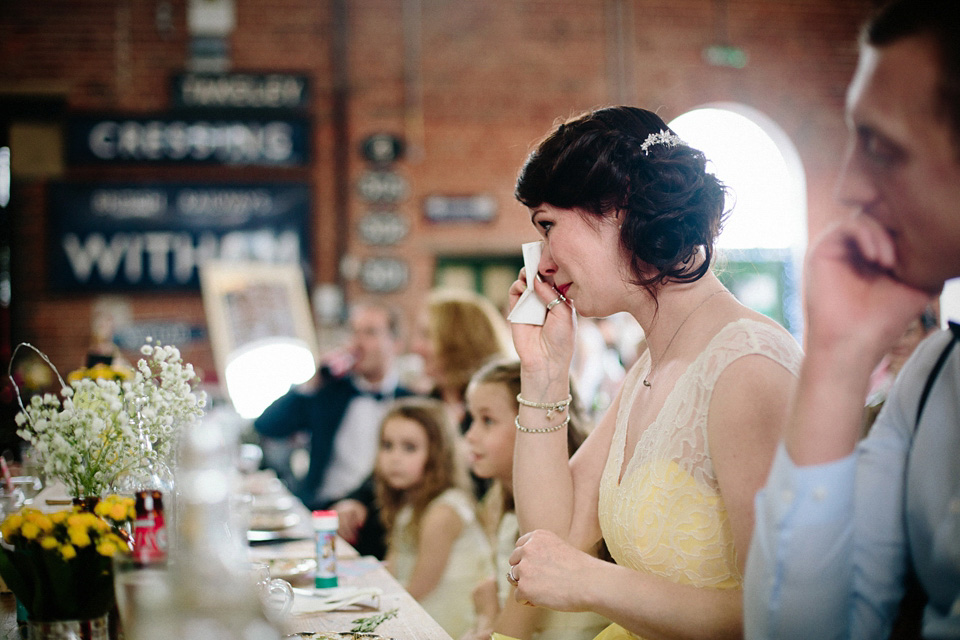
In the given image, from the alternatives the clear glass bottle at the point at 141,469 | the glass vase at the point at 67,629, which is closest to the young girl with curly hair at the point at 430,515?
the clear glass bottle at the point at 141,469

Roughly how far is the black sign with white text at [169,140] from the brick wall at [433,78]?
151 mm

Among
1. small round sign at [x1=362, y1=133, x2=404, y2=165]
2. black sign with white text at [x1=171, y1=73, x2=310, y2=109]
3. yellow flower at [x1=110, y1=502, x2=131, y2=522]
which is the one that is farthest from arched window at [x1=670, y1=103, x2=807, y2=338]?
yellow flower at [x1=110, y1=502, x2=131, y2=522]

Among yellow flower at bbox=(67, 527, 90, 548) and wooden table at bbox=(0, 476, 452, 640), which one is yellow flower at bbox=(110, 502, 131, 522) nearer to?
yellow flower at bbox=(67, 527, 90, 548)

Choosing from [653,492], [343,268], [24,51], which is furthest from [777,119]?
[653,492]

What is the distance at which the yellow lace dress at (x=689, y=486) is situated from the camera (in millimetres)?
1246

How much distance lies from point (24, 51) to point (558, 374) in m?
6.32

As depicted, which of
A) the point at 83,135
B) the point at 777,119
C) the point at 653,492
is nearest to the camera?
the point at 653,492

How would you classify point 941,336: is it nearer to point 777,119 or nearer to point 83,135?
point 83,135

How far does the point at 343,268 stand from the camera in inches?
261

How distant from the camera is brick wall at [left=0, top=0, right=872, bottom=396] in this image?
633 cm

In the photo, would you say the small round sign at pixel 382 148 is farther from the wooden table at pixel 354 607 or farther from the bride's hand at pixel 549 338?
the bride's hand at pixel 549 338

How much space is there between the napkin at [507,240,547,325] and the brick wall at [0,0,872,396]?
480 cm

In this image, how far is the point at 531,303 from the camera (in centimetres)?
169

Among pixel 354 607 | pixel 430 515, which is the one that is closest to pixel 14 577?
pixel 354 607
